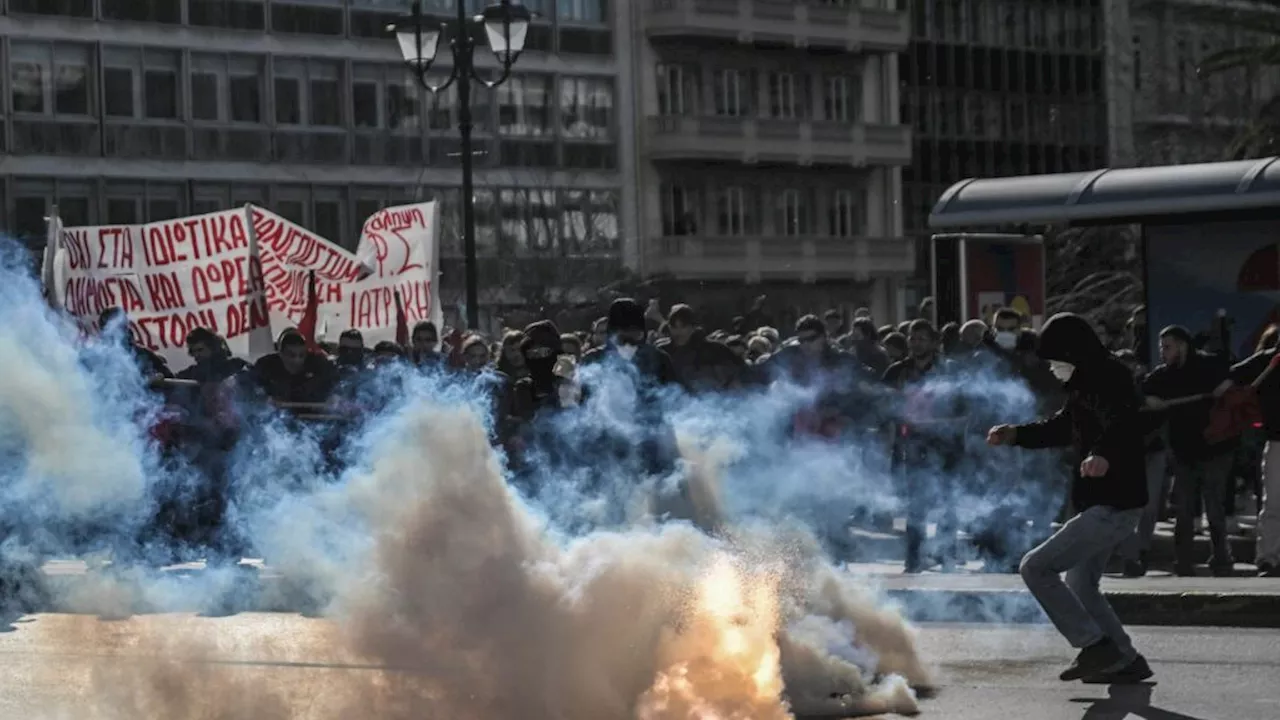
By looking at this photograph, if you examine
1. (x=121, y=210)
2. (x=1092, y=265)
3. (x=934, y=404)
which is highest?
(x=121, y=210)

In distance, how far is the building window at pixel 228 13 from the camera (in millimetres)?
50406

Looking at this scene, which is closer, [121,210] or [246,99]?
[121,210]

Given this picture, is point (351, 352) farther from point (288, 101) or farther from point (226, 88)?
point (288, 101)

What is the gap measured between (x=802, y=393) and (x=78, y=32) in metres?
35.9

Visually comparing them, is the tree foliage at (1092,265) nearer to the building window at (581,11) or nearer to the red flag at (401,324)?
the red flag at (401,324)

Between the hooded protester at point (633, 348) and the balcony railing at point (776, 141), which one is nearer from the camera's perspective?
→ the hooded protester at point (633, 348)

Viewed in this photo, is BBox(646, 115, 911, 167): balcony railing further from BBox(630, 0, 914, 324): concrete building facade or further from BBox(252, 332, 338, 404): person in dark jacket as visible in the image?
BBox(252, 332, 338, 404): person in dark jacket

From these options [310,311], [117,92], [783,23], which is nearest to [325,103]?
[117,92]

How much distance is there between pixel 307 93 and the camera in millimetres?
52531

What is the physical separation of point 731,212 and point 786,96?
3.36 meters

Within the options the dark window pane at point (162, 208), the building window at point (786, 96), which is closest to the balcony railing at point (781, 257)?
the building window at point (786, 96)

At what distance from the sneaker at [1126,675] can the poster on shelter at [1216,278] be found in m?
9.53

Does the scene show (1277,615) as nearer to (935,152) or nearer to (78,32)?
(78,32)

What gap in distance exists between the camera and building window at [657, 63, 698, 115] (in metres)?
59.6
